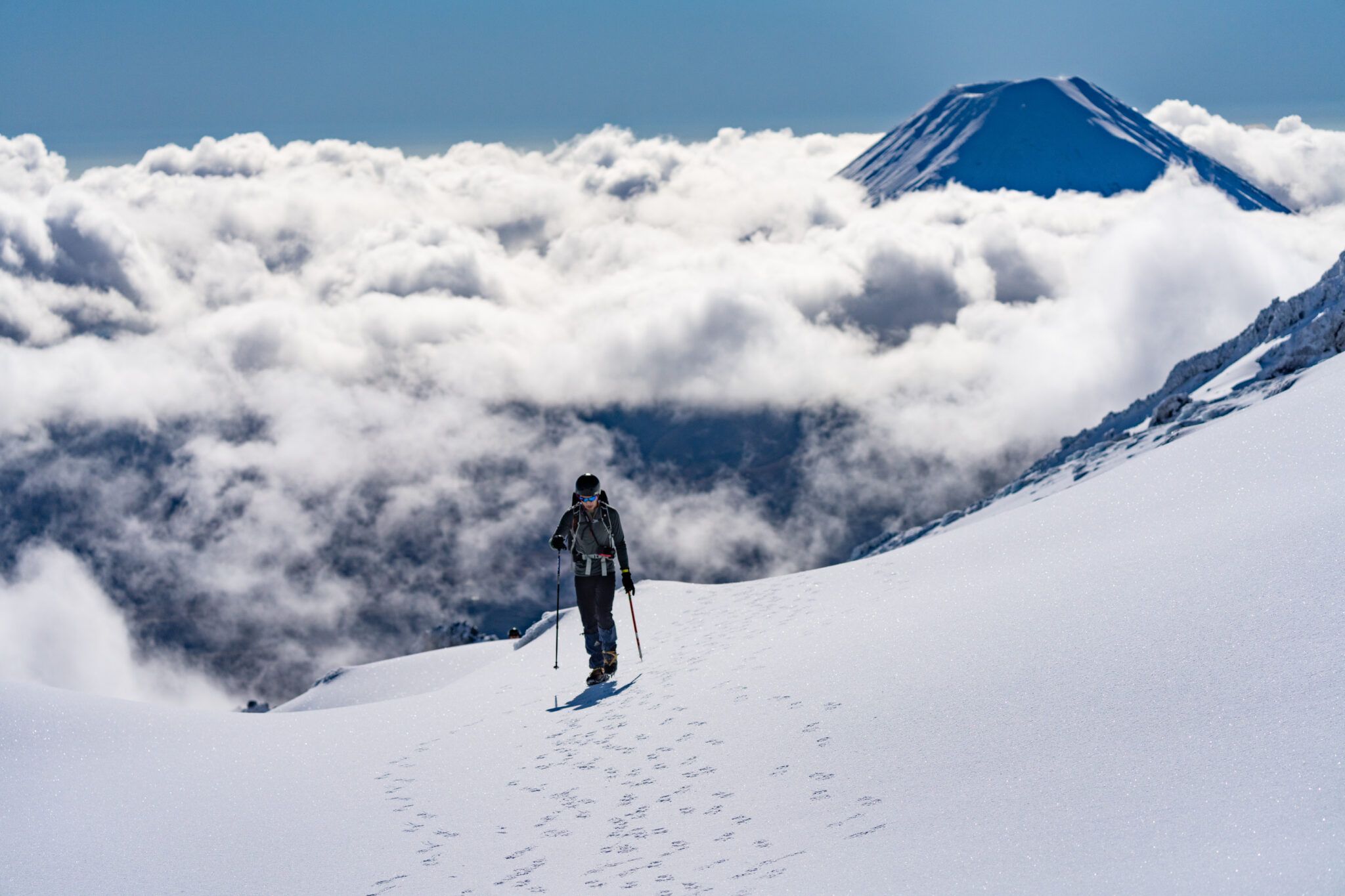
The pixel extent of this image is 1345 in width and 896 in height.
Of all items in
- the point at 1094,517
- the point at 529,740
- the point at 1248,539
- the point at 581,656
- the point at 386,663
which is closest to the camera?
the point at 1248,539

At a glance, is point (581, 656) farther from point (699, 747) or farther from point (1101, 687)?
point (1101, 687)

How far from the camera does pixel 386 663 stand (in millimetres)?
23625

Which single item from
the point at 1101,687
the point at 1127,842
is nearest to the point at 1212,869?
the point at 1127,842

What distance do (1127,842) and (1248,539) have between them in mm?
5024

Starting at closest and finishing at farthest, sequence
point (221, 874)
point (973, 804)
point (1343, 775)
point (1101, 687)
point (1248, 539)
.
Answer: point (1343, 775) → point (973, 804) → point (1101, 687) → point (221, 874) → point (1248, 539)

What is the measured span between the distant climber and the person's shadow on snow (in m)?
0.24

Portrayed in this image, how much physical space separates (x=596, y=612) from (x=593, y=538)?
1062mm

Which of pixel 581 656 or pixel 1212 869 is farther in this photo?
pixel 581 656

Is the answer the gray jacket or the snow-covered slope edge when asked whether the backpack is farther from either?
the snow-covered slope edge

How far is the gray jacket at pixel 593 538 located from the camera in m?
12.5

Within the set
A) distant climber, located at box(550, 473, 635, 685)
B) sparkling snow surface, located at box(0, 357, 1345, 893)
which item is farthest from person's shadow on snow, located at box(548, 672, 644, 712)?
distant climber, located at box(550, 473, 635, 685)

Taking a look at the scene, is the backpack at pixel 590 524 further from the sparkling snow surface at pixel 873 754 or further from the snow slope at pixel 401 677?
the snow slope at pixel 401 677

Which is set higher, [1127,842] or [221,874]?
[221,874]

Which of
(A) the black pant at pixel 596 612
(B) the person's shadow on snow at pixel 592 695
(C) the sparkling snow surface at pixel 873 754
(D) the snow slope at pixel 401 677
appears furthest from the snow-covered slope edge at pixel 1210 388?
(B) the person's shadow on snow at pixel 592 695
